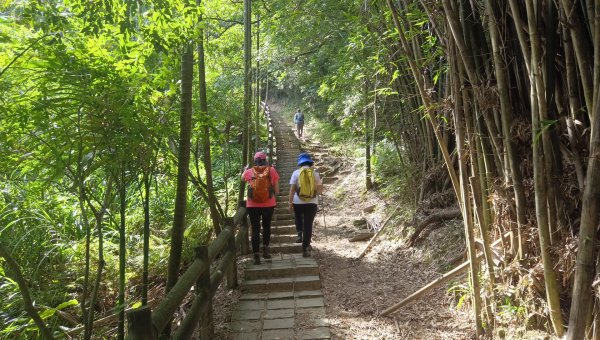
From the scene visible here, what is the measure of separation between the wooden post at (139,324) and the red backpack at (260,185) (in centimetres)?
347

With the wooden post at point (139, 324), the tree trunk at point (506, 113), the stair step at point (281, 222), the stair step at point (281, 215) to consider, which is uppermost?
the tree trunk at point (506, 113)

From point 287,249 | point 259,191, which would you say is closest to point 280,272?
point 259,191

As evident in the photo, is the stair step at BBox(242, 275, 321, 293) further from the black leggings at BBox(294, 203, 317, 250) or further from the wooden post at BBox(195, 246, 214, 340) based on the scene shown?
the wooden post at BBox(195, 246, 214, 340)

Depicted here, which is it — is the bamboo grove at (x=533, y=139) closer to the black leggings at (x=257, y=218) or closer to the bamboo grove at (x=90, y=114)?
the bamboo grove at (x=90, y=114)

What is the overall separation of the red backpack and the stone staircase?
842 mm

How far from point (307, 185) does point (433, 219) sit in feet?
5.79

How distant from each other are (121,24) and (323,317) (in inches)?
116

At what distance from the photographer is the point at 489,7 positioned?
2.77 metres

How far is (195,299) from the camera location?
3148 mm

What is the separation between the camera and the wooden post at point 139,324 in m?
1.93

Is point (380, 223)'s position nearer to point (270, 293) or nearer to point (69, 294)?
point (270, 293)

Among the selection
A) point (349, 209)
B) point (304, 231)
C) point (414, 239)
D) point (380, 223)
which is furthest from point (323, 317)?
point (349, 209)

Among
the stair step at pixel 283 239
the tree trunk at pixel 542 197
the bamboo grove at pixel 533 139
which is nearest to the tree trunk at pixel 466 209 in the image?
the bamboo grove at pixel 533 139

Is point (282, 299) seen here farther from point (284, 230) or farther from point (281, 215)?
point (281, 215)
